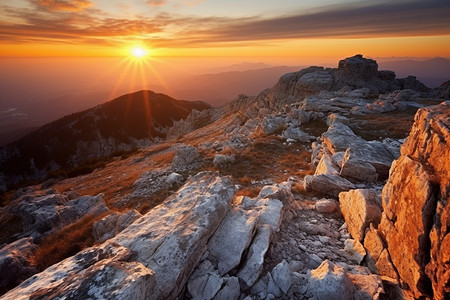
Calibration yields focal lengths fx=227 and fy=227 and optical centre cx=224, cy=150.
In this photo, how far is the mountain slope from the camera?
373 feet

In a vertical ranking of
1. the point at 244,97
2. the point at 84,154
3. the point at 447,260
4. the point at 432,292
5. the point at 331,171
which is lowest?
the point at 84,154

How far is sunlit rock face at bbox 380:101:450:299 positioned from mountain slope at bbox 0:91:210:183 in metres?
134

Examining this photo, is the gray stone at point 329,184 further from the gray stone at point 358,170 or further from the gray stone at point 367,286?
the gray stone at point 367,286

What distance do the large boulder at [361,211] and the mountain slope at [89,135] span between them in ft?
431

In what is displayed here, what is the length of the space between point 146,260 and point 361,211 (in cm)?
720

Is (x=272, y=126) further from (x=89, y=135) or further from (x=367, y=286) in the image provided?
(x=89, y=135)

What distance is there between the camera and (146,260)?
5.64 metres

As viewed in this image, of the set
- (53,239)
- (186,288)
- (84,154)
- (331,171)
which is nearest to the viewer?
(186,288)

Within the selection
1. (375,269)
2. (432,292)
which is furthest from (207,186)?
(432,292)

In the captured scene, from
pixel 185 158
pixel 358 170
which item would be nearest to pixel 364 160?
pixel 358 170

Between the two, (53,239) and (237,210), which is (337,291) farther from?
(53,239)

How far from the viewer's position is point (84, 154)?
12200 centimetres

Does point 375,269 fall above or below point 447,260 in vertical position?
below

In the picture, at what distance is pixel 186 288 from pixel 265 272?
2.19 metres
